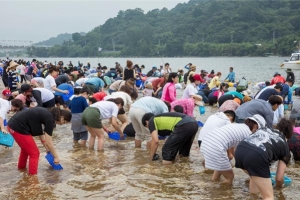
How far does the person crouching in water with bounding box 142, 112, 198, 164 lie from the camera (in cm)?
722

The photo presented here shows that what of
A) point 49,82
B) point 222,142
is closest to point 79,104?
point 49,82

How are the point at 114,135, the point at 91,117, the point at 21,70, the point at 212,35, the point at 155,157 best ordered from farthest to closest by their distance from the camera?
the point at 212,35, the point at 21,70, the point at 114,135, the point at 91,117, the point at 155,157

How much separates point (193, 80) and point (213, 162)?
15.5ft

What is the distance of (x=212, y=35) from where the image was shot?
11119 centimetres

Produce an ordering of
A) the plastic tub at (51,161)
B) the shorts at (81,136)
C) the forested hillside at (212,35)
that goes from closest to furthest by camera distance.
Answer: the plastic tub at (51,161) → the shorts at (81,136) → the forested hillside at (212,35)

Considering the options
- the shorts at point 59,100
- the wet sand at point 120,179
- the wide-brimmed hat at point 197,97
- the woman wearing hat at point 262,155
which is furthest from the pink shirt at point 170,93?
Result: the woman wearing hat at point 262,155

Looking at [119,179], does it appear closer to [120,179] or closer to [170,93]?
[120,179]

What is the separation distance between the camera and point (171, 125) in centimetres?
735

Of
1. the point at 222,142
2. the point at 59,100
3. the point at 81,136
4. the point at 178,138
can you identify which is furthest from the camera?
the point at 59,100

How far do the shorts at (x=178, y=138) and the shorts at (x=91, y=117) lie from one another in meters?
1.60

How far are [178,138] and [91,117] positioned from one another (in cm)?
194

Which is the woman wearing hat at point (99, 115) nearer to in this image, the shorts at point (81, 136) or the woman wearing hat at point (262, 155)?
the shorts at point (81, 136)

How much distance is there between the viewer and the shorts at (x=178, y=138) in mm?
7219

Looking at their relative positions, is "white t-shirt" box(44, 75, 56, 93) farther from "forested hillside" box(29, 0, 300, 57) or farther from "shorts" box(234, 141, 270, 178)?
"forested hillside" box(29, 0, 300, 57)
